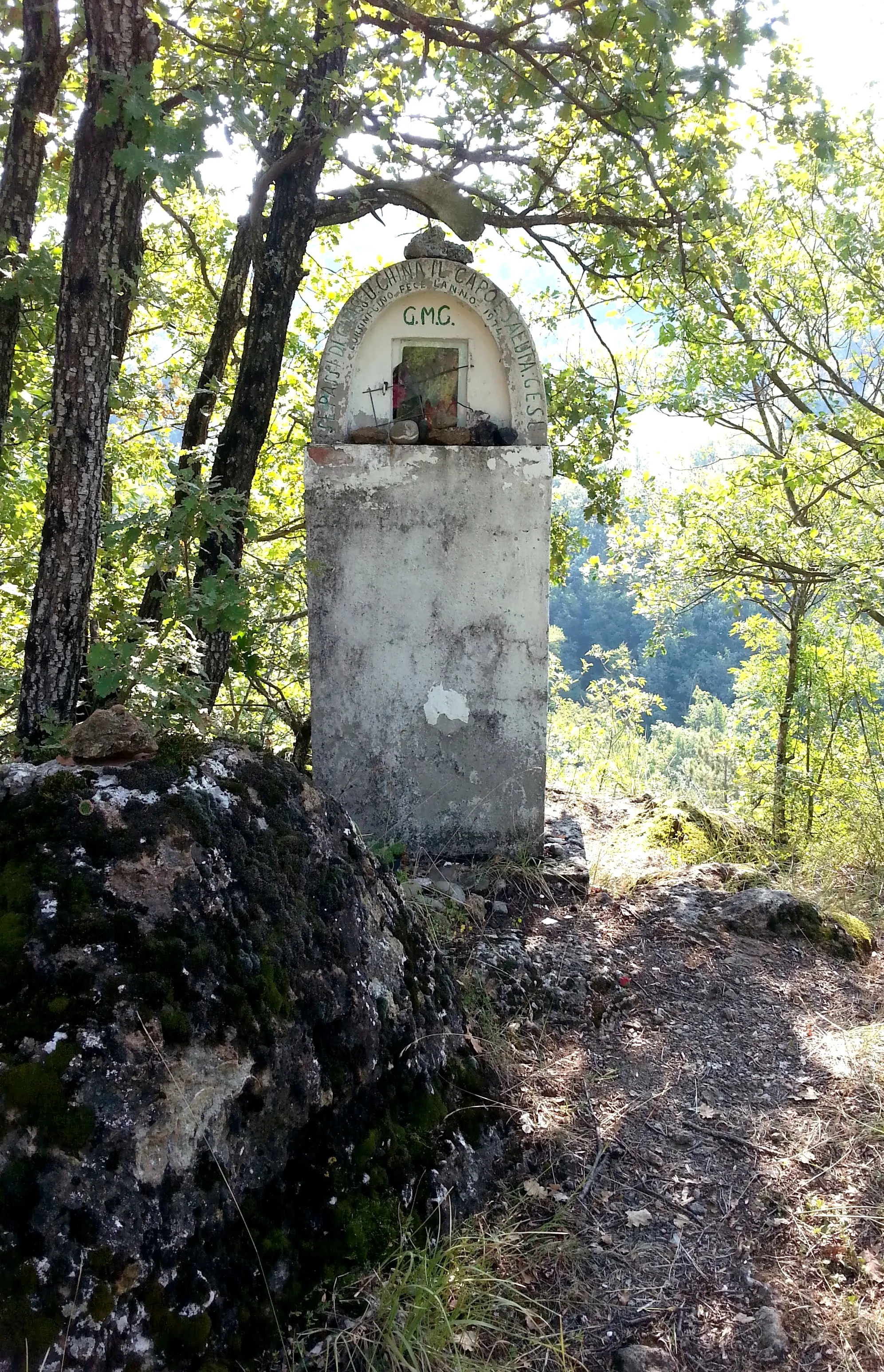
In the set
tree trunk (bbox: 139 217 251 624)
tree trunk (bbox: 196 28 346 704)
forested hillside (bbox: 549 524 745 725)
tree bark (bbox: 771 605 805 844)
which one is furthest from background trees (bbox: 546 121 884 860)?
forested hillside (bbox: 549 524 745 725)

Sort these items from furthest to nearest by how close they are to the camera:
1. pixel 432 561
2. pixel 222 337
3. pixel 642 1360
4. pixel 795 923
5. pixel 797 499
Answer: pixel 797 499, pixel 222 337, pixel 432 561, pixel 795 923, pixel 642 1360

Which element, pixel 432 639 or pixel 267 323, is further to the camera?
pixel 267 323

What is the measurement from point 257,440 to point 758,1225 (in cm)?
390

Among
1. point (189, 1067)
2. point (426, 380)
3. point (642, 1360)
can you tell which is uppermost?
point (426, 380)

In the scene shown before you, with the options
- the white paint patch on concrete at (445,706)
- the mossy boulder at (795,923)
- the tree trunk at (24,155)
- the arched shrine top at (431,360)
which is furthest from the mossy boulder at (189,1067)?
the arched shrine top at (431,360)

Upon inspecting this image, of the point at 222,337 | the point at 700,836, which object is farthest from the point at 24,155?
the point at 700,836

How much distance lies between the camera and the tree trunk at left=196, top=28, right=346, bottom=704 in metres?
4.62

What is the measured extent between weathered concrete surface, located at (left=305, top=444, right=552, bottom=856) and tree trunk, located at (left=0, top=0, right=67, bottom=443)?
128cm

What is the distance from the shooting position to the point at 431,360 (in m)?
4.45

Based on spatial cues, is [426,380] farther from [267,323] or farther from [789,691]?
[789,691]

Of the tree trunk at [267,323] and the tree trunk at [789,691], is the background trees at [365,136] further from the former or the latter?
the tree trunk at [789,691]

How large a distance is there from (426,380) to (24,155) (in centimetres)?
184

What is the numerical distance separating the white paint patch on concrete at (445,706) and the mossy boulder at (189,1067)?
212 centimetres

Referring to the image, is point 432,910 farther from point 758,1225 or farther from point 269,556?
point 269,556
